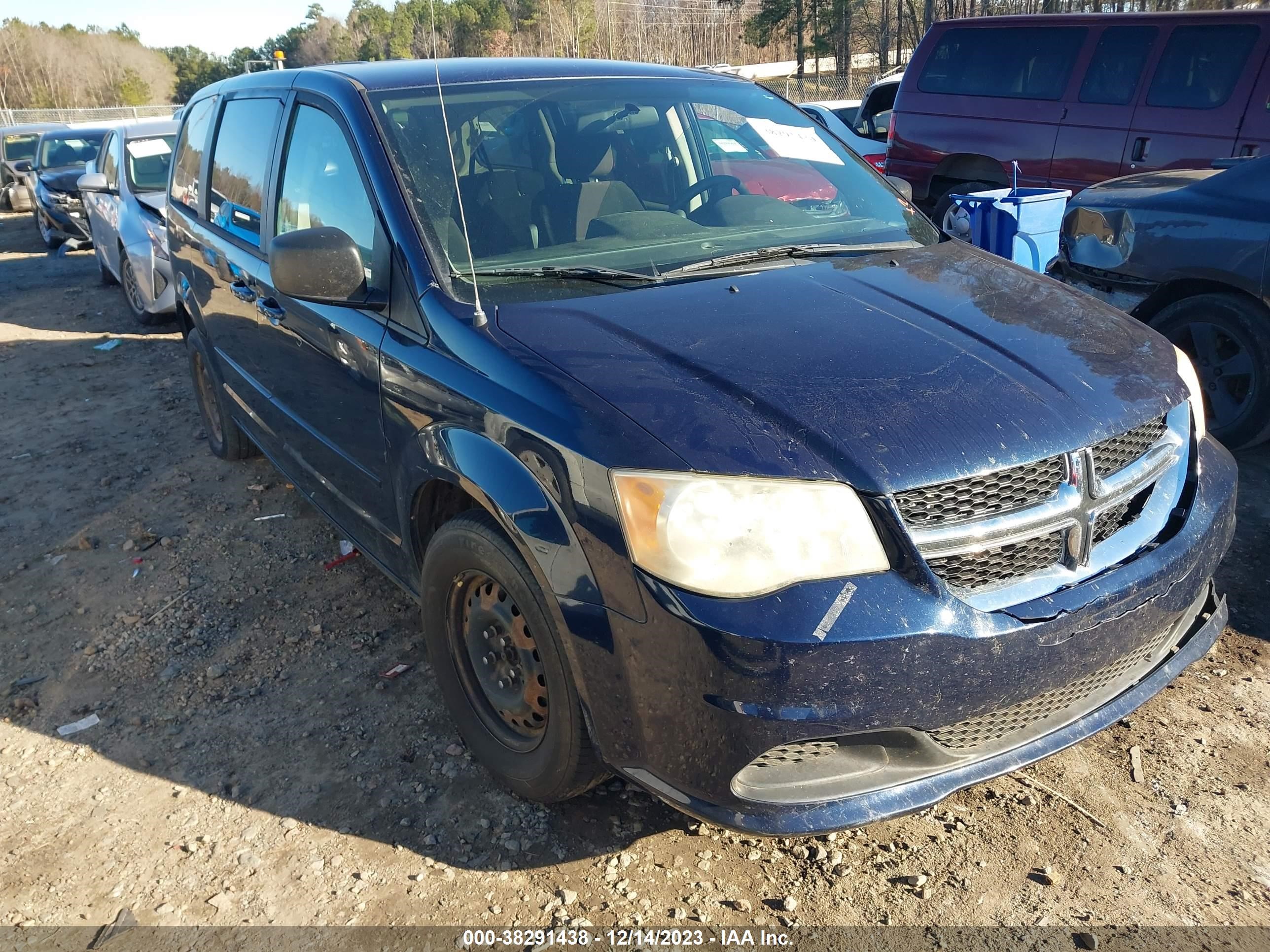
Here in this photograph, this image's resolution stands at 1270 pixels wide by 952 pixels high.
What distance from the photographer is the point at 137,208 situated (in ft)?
26.2

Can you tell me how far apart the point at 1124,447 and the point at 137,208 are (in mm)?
8051

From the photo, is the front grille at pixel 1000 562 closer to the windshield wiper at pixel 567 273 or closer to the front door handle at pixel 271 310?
the windshield wiper at pixel 567 273

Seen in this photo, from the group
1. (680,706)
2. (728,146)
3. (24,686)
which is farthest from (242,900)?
(728,146)

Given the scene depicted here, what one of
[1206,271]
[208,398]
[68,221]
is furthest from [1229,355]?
[68,221]

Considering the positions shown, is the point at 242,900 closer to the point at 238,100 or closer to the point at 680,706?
the point at 680,706

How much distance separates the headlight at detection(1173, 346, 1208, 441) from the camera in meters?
2.55

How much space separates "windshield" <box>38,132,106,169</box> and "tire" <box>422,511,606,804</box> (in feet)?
49.5

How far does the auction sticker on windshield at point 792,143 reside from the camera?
3.58 metres

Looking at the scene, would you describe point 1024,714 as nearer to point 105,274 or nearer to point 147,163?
point 147,163

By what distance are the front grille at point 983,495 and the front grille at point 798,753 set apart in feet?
1.63

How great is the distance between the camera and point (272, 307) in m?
3.51

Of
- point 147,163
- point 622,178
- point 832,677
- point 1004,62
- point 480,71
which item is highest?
point 480,71

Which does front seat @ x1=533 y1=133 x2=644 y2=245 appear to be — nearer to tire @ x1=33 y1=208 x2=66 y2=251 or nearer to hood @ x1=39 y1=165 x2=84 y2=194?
hood @ x1=39 y1=165 x2=84 y2=194

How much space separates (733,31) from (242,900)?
5227 centimetres
